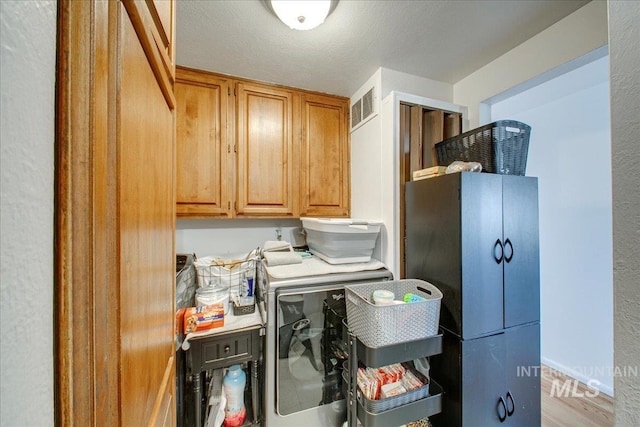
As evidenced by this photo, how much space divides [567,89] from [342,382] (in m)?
2.79

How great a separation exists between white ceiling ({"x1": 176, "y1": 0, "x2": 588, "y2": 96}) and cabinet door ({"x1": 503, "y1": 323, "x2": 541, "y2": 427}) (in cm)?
153

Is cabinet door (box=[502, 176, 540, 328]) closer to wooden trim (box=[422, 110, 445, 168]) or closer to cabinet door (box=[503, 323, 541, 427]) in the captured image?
cabinet door (box=[503, 323, 541, 427])

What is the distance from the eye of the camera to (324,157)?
1.81m

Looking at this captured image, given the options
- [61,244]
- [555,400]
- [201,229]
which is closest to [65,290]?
[61,244]

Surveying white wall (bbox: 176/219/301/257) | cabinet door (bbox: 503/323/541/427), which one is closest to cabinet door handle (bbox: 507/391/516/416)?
cabinet door (bbox: 503/323/541/427)

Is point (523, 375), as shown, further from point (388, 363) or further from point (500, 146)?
point (500, 146)

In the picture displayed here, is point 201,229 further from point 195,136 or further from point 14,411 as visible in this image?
point 14,411

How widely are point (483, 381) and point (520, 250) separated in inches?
25.6

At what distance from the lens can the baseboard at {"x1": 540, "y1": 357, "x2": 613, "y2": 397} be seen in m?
1.75

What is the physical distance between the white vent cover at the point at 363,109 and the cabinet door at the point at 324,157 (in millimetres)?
82

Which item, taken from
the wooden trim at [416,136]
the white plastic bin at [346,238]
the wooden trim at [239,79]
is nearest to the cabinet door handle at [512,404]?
the white plastic bin at [346,238]

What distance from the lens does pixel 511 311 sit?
3.75ft

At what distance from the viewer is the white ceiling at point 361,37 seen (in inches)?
42.7

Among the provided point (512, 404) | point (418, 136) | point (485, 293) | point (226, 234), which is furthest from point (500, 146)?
point (226, 234)
